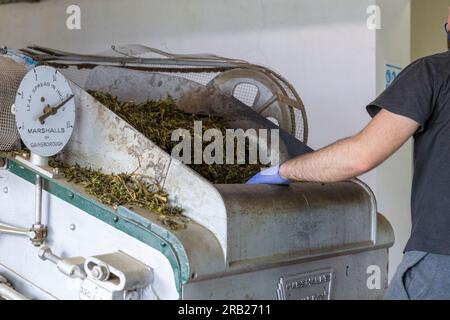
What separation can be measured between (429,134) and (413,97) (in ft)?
0.42

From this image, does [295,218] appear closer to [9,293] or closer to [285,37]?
[9,293]

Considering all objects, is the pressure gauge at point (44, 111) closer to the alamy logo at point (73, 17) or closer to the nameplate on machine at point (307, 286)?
the nameplate on machine at point (307, 286)

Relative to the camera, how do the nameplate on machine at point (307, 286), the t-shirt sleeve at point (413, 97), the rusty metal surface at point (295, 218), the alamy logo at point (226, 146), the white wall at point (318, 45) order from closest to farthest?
the t-shirt sleeve at point (413, 97)
the rusty metal surface at point (295, 218)
the nameplate on machine at point (307, 286)
the alamy logo at point (226, 146)
the white wall at point (318, 45)

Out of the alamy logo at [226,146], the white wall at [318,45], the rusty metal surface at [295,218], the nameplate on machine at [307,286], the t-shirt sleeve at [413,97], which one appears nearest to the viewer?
the t-shirt sleeve at [413,97]

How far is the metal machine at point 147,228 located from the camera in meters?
1.54

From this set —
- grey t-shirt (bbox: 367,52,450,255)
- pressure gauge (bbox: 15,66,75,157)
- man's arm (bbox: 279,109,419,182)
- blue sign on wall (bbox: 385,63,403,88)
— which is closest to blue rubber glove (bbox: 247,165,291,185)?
man's arm (bbox: 279,109,419,182)

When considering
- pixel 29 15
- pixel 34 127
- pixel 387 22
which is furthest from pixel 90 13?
pixel 34 127

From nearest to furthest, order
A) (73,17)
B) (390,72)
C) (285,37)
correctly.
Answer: (390,72) → (285,37) → (73,17)

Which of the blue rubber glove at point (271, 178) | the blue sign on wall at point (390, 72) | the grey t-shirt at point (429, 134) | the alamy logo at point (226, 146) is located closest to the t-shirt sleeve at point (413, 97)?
the grey t-shirt at point (429, 134)

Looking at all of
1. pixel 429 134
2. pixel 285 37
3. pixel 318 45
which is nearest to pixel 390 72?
pixel 318 45

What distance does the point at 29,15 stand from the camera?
18.1 ft

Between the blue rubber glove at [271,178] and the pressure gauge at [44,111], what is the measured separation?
60 centimetres

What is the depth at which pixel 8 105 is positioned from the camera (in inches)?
71.8

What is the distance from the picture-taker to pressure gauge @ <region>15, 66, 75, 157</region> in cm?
172
